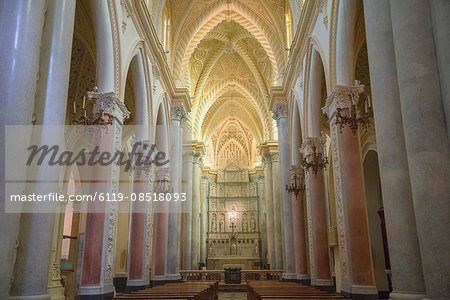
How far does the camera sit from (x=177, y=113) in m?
17.3

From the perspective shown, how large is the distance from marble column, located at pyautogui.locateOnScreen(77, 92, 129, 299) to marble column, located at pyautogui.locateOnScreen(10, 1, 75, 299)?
2908mm

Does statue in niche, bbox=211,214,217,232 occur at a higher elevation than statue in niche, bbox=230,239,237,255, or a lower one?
higher

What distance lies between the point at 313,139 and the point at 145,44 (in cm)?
594

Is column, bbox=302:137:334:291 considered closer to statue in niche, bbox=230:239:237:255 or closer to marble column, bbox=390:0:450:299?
marble column, bbox=390:0:450:299

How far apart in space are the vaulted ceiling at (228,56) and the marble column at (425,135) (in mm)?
12291

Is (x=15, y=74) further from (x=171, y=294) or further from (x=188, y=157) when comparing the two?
(x=188, y=157)

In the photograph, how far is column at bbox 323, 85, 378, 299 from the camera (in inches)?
328

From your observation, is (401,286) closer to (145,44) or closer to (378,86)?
(378,86)

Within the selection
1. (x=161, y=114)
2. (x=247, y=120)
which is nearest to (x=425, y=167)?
(x=161, y=114)

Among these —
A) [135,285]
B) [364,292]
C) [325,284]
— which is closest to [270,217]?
[325,284]

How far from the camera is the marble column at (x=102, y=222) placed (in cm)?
873

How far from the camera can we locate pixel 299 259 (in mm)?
14609

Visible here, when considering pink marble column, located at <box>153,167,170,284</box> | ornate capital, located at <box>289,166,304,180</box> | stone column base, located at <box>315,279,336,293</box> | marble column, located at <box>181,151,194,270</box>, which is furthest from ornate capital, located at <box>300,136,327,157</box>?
marble column, located at <box>181,151,194,270</box>

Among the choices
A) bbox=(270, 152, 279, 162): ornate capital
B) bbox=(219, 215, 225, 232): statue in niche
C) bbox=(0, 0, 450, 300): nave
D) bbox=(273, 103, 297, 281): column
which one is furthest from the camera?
bbox=(219, 215, 225, 232): statue in niche
